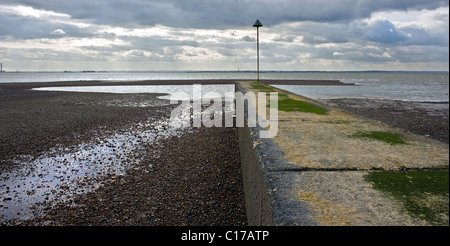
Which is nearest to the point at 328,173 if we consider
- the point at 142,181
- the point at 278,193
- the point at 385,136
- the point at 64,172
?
the point at 278,193

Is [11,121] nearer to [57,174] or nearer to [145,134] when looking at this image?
[145,134]

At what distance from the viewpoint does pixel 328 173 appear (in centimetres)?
286

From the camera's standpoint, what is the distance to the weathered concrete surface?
6.90 ft

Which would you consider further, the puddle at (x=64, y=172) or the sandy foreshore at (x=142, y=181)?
the puddle at (x=64, y=172)

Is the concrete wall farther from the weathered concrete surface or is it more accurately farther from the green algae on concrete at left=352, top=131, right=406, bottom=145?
the green algae on concrete at left=352, top=131, right=406, bottom=145

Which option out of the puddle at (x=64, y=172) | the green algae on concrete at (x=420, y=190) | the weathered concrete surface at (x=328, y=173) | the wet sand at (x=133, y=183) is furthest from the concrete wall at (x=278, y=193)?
the puddle at (x=64, y=172)

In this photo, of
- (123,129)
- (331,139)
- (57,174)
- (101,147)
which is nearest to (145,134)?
(123,129)

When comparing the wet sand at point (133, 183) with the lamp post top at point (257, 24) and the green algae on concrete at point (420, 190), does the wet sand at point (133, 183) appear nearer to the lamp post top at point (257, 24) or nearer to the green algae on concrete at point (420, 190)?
the green algae on concrete at point (420, 190)

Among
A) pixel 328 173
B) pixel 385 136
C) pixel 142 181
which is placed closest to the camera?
pixel 328 173

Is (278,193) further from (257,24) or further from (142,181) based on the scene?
(257,24)

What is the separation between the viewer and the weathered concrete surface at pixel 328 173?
82.8 inches
